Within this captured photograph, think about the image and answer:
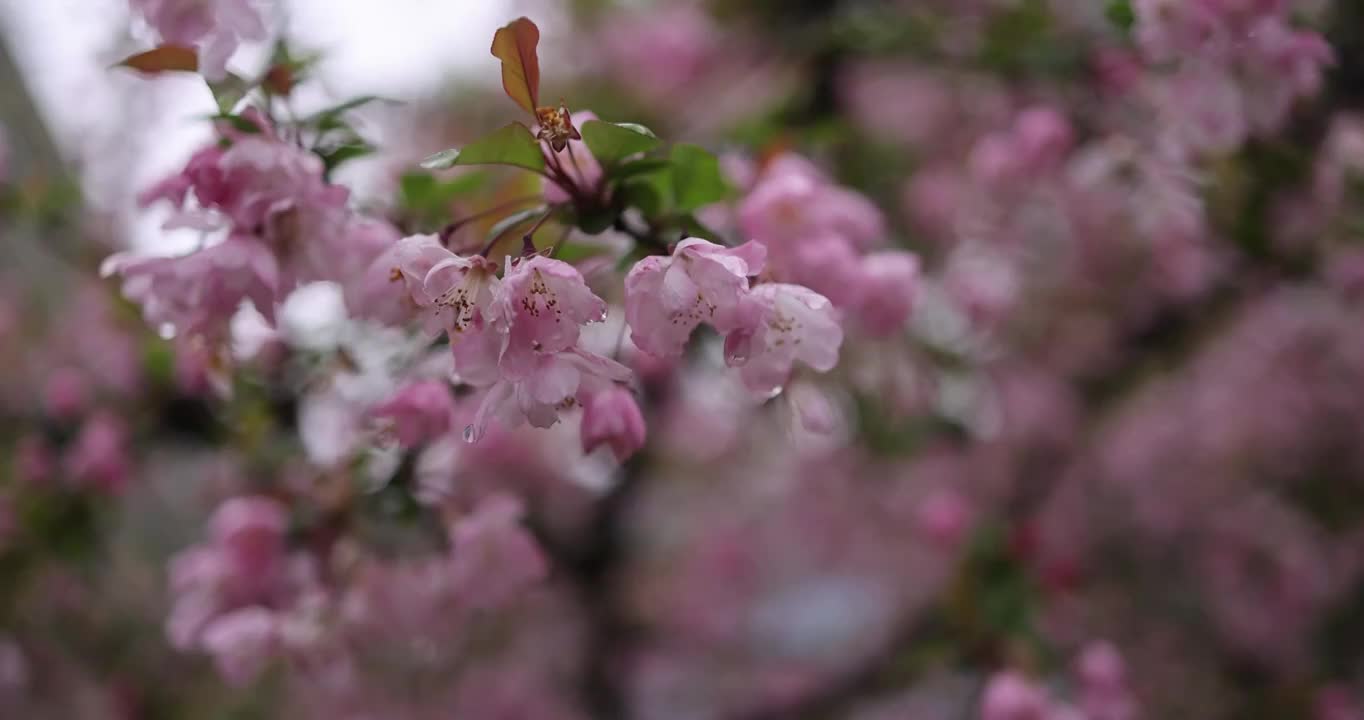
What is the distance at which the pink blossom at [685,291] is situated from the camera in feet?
1.92

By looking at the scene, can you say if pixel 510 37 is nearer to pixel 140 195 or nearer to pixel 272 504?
pixel 140 195

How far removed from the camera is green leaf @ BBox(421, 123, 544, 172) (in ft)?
2.03

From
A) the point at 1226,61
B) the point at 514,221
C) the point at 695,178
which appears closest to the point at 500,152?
the point at 514,221

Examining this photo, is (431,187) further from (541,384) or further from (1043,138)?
(1043,138)

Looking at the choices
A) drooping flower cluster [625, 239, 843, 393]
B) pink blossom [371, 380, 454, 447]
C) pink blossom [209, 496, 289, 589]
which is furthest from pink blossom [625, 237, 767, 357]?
pink blossom [209, 496, 289, 589]

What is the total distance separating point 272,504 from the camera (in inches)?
42.3

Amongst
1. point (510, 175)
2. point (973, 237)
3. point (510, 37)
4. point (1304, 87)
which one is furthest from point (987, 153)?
point (510, 37)

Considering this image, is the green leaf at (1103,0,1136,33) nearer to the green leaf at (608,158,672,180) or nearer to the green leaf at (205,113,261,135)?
the green leaf at (608,158,672,180)

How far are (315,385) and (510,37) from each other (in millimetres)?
652

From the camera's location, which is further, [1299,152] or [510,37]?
[1299,152]

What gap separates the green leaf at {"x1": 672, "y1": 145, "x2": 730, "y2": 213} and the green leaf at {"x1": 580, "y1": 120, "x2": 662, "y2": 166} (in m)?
0.05

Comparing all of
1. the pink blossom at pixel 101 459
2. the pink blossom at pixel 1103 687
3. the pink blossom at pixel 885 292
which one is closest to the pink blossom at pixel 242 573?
the pink blossom at pixel 101 459

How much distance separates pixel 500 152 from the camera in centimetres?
64

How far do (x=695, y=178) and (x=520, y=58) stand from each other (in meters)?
0.17
